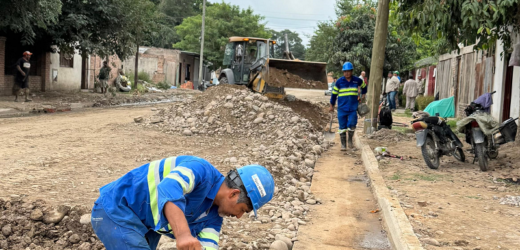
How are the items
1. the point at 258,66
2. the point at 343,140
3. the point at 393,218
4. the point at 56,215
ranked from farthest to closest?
the point at 258,66 < the point at 343,140 < the point at 393,218 < the point at 56,215

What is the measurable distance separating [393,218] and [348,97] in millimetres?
5460

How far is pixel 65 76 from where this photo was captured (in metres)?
25.5

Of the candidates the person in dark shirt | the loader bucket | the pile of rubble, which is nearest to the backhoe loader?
the loader bucket

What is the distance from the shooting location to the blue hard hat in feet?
8.38

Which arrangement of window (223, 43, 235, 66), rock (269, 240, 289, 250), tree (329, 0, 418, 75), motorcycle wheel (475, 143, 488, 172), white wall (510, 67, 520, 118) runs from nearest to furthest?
rock (269, 240, 289, 250) < motorcycle wheel (475, 143, 488, 172) < white wall (510, 67, 520, 118) < window (223, 43, 235, 66) < tree (329, 0, 418, 75)

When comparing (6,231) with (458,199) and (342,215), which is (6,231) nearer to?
(342,215)

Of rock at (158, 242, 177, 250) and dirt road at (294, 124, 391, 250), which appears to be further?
dirt road at (294, 124, 391, 250)

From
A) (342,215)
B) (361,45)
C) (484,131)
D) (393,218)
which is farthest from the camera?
(361,45)

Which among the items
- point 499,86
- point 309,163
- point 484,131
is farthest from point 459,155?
point 499,86

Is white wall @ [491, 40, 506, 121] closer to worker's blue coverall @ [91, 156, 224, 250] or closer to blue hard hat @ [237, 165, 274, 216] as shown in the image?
blue hard hat @ [237, 165, 274, 216]

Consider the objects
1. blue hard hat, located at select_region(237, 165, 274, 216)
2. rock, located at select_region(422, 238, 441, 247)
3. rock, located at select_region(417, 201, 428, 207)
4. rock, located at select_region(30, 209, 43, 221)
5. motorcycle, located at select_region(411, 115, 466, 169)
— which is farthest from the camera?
motorcycle, located at select_region(411, 115, 466, 169)

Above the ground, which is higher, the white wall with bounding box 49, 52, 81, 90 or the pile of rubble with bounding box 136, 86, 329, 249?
the white wall with bounding box 49, 52, 81, 90

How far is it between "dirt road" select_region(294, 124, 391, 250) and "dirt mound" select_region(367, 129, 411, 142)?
2.84 meters

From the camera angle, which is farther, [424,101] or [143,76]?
[143,76]
